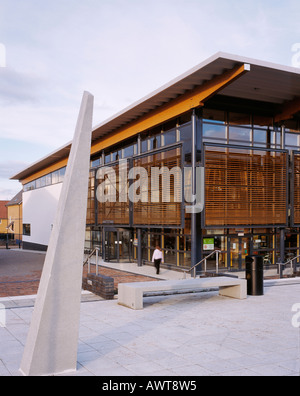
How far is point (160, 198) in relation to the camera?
21.8 m

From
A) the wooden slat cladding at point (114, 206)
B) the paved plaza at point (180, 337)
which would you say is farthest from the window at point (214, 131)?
the paved plaza at point (180, 337)

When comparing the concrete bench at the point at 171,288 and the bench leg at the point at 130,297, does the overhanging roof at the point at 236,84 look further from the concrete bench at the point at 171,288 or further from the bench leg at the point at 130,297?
the bench leg at the point at 130,297

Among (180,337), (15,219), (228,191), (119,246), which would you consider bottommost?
(180,337)

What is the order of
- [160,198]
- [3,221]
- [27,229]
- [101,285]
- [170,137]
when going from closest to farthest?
[101,285] < [160,198] < [170,137] < [27,229] < [3,221]

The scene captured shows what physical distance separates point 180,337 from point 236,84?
15.0m

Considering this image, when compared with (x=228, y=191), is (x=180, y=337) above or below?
below

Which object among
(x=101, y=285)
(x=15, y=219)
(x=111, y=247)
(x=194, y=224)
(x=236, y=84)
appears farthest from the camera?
(x=15, y=219)

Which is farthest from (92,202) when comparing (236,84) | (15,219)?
(15,219)

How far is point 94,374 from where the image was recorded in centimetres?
595

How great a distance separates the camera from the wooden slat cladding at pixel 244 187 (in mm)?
20125

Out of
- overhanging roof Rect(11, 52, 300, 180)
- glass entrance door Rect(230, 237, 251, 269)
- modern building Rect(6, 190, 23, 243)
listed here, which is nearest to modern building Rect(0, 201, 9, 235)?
modern building Rect(6, 190, 23, 243)

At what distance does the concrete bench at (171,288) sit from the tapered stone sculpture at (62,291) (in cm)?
483

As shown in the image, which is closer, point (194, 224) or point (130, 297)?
point (130, 297)

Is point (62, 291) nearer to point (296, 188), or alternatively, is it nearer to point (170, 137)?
point (170, 137)
